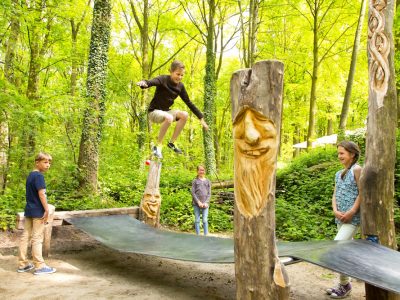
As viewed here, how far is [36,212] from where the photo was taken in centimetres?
527

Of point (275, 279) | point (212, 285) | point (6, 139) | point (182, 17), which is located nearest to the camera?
point (275, 279)

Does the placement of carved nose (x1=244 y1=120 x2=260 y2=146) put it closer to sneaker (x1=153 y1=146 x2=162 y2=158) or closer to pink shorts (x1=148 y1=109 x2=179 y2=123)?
pink shorts (x1=148 y1=109 x2=179 y2=123)

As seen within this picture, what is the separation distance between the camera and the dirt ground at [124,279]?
4.67 m

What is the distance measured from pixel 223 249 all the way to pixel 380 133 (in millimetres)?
2565

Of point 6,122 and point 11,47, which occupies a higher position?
point 11,47

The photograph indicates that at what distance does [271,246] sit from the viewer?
289 centimetres

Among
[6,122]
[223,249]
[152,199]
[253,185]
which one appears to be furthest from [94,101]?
[253,185]

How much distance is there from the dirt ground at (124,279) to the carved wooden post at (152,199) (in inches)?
33.1

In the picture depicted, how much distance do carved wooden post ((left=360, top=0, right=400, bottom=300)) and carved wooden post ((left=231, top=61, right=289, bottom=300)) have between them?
2100 mm

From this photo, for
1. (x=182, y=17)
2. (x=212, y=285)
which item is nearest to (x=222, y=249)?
(x=212, y=285)

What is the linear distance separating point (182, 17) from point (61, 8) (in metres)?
13.2

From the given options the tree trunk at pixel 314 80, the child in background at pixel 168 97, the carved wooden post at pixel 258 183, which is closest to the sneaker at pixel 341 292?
the carved wooden post at pixel 258 183

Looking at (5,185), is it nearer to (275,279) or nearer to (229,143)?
(275,279)

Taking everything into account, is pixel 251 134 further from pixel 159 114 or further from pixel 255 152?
pixel 159 114
